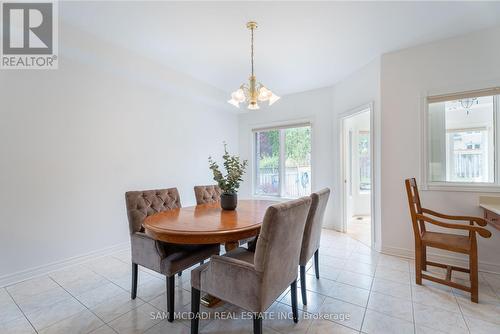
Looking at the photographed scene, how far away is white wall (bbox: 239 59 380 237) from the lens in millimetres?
3485

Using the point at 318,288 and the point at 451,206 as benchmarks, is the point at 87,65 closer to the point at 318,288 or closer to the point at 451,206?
the point at 318,288

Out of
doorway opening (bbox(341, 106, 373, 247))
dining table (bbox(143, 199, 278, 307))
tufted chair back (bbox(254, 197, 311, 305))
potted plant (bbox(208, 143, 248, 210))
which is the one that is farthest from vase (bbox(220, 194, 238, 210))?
doorway opening (bbox(341, 106, 373, 247))

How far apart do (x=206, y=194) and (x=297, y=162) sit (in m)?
2.20

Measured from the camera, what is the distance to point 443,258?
263 centimetres

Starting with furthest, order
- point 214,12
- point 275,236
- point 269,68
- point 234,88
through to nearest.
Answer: point 234,88 → point 269,68 → point 214,12 → point 275,236

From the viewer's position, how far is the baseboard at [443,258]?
2.38 m

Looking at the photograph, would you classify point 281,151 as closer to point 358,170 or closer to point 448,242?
point 358,170

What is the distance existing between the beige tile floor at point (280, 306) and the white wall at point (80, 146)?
49cm

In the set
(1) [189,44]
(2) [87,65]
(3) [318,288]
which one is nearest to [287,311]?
(3) [318,288]

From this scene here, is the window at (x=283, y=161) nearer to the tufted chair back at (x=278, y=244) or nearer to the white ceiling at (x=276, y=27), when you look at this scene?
the white ceiling at (x=276, y=27)

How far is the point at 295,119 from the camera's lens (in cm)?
435

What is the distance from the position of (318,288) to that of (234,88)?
11.0ft

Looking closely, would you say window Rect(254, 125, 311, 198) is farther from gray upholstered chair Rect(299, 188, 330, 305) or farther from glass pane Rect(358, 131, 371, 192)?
gray upholstered chair Rect(299, 188, 330, 305)

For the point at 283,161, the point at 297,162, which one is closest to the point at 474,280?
the point at 297,162
